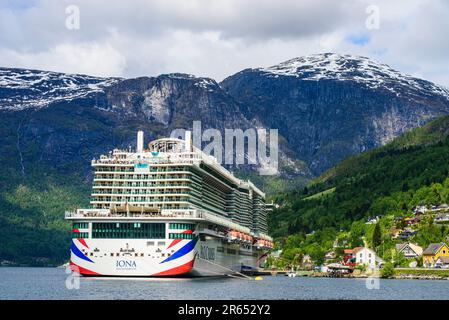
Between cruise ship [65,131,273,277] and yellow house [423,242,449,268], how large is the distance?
6906 centimetres

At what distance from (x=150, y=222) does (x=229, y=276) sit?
154 feet

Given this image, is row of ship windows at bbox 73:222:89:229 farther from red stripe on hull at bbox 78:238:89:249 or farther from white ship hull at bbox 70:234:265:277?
white ship hull at bbox 70:234:265:277

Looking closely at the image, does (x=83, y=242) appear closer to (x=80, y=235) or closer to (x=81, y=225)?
(x=80, y=235)

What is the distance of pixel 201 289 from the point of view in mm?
89312

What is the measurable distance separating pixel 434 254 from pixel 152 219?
4096 inches

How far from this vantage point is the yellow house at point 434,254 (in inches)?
7409

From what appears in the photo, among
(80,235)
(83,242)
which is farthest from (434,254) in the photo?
(83,242)

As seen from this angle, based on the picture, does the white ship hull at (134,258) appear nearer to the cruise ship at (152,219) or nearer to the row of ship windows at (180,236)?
the cruise ship at (152,219)

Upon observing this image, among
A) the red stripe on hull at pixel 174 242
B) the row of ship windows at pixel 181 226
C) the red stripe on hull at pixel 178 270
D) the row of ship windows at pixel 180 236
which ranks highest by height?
the row of ship windows at pixel 181 226

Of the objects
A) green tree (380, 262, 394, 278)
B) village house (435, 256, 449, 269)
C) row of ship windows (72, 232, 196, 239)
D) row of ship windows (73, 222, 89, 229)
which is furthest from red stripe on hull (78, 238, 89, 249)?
village house (435, 256, 449, 269)

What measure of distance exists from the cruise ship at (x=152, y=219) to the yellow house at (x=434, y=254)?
6906 cm

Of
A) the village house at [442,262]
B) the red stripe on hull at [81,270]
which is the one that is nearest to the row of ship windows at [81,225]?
the red stripe on hull at [81,270]

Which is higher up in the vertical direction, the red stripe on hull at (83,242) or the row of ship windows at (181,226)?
the row of ship windows at (181,226)
